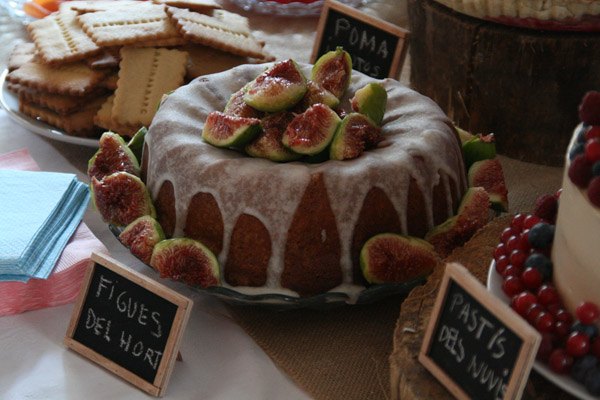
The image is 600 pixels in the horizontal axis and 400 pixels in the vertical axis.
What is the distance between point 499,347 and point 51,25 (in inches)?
58.3

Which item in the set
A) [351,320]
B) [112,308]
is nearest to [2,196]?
[112,308]

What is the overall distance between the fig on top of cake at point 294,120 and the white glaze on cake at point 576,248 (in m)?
0.37

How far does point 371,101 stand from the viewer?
4.34 feet

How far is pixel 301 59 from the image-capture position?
88.2 inches

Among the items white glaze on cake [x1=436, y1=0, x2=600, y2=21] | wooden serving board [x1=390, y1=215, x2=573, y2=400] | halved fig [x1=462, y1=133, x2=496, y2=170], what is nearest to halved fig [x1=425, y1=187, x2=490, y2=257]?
wooden serving board [x1=390, y1=215, x2=573, y2=400]

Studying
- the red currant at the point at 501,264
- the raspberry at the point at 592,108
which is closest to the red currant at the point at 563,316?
the red currant at the point at 501,264

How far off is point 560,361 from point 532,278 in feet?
0.44

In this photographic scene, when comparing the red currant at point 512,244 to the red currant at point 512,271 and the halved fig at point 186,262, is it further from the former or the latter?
the halved fig at point 186,262

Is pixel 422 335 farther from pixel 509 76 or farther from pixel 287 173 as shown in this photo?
pixel 509 76

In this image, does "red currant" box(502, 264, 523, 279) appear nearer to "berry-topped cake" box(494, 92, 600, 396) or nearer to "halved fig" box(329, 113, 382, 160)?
"berry-topped cake" box(494, 92, 600, 396)

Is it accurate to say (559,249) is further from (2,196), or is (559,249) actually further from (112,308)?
(2,196)

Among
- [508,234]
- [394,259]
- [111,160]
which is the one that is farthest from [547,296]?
[111,160]

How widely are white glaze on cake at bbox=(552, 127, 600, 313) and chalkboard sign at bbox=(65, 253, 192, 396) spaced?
48 centimetres

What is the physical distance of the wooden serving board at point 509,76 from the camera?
168cm
